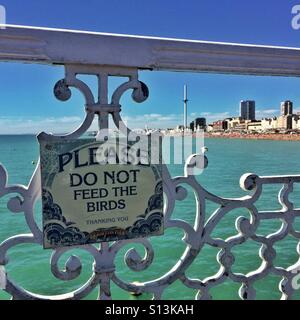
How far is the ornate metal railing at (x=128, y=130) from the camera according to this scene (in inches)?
60.4

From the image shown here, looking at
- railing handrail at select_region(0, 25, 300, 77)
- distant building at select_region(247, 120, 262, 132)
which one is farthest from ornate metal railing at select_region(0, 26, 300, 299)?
distant building at select_region(247, 120, 262, 132)

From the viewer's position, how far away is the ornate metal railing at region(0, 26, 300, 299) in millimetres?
1533

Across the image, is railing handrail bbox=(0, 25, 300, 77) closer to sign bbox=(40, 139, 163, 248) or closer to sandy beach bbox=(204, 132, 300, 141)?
sign bbox=(40, 139, 163, 248)

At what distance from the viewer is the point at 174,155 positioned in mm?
1777

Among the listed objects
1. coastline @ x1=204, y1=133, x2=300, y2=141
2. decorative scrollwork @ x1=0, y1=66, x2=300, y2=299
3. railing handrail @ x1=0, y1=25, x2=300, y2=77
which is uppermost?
coastline @ x1=204, y1=133, x2=300, y2=141

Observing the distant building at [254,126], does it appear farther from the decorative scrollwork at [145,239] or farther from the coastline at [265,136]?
the decorative scrollwork at [145,239]

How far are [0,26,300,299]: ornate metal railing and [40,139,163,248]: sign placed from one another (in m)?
0.04

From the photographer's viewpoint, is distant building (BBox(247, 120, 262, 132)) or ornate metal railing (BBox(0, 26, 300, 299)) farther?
distant building (BBox(247, 120, 262, 132))

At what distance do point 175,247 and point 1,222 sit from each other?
20.1 ft

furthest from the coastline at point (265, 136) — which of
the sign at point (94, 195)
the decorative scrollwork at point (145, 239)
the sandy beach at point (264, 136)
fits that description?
the sign at point (94, 195)

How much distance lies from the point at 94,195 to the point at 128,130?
0.32 metres

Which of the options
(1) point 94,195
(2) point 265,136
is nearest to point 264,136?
(2) point 265,136

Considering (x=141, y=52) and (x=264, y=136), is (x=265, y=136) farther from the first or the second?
(x=141, y=52)

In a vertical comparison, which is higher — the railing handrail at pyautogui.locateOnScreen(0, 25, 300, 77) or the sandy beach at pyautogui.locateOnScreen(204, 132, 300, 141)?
the sandy beach at pyautogui.locateOnScreen(204, 132, 300, 141)
